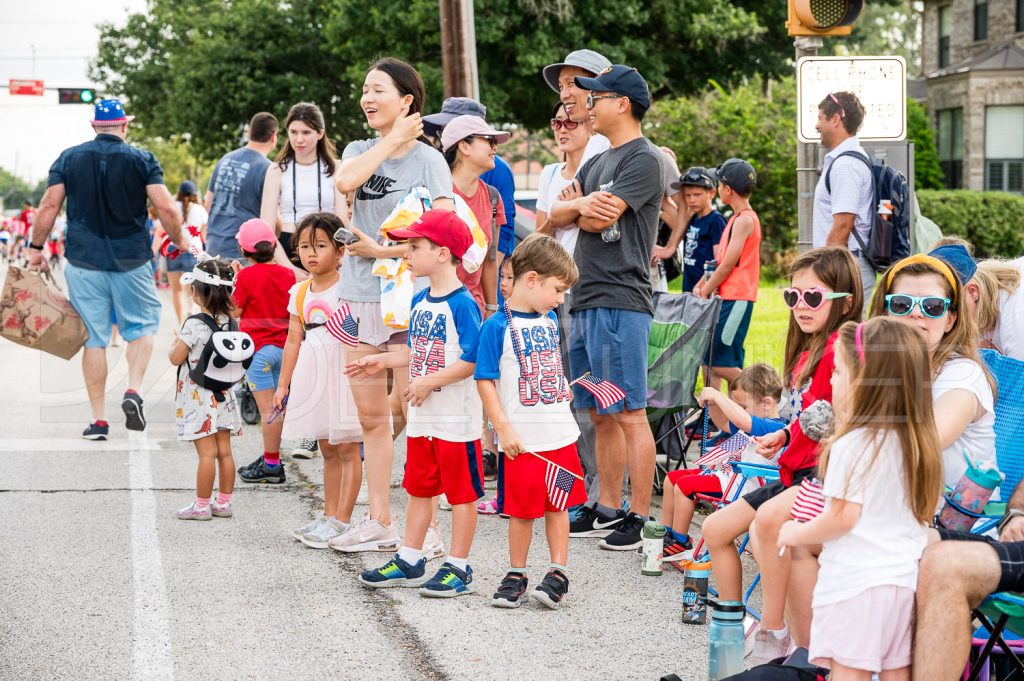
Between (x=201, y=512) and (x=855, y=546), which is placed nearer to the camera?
(x=855, y=546)

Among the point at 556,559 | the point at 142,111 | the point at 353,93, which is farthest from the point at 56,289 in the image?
the point at 142,111

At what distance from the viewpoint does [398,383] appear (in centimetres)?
630

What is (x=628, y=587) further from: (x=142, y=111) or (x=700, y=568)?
(x=142, y=111)

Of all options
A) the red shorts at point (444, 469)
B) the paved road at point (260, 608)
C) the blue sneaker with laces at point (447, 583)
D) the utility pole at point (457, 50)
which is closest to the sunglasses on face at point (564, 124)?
the paved road at point (260, 608)

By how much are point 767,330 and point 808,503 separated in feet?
30.8

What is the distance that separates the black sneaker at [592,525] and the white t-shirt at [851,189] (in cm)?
221

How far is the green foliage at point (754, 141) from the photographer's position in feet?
72.2

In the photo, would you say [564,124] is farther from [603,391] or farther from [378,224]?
[603,391]

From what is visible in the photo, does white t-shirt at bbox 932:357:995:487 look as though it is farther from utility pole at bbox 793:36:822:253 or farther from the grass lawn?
the grass lawn

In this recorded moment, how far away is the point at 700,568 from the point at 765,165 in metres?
18.3

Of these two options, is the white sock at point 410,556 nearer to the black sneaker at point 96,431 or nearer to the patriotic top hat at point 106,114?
the black sneaker at point 96,431

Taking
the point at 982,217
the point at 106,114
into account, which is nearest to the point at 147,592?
the point at 106,114

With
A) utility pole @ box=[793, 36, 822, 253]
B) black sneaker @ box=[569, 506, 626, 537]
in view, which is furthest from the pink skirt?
utility pole @ box=[793, 36, 822, 253]

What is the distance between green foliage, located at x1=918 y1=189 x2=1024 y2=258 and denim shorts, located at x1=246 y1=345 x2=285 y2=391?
21646 millimetres
